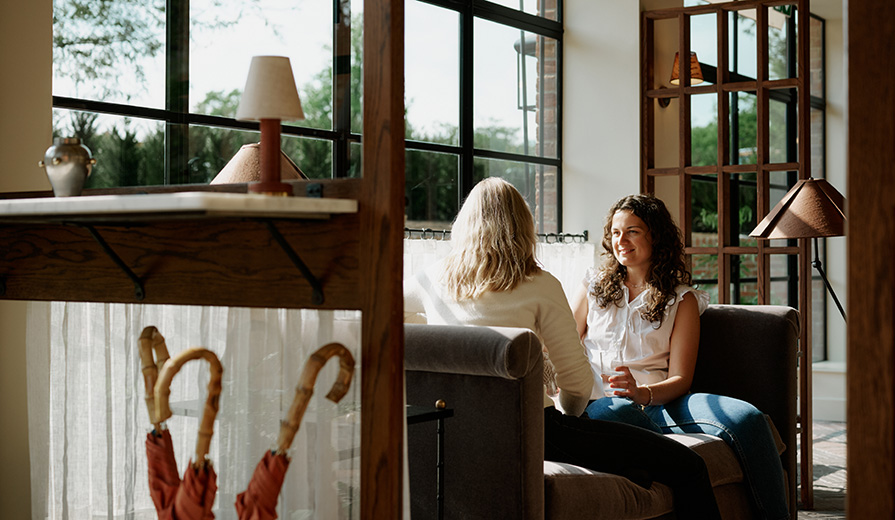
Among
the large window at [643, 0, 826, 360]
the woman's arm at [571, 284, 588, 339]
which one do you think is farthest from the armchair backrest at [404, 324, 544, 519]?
the large window at [643, 0, 826, 360]

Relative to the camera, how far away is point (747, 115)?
654 cm

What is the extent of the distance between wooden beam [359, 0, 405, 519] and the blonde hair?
1.03 m

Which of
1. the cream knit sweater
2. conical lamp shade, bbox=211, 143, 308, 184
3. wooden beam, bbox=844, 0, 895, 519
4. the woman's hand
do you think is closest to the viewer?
wooden beam, bbox=844, 0, 895, 519

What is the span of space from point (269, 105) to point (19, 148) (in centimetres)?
138

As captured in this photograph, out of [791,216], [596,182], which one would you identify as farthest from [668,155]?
[791,216]

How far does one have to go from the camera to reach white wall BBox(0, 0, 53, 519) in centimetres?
261

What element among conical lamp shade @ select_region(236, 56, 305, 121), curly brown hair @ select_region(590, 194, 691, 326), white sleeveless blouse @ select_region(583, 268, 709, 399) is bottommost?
white sleeveless blouse @ select_region(583, 268, 709, 399)

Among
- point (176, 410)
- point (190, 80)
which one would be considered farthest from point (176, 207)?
point (190, 80)

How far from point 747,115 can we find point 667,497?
4.45 m

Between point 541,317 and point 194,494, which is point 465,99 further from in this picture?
point 194,494

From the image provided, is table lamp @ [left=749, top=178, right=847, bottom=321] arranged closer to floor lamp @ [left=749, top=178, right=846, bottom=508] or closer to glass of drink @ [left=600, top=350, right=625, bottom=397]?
floor lamp @ [left=749, top=178, right=846, bottom=508]

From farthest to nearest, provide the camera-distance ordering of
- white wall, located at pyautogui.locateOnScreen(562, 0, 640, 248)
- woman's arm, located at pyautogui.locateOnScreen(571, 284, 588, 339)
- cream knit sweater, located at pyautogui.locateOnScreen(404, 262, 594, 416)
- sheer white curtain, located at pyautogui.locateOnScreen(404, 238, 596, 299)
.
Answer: white wall, located at pyautogui.locateOnScreen(562, 0, 640, 248), sheer white curtain, located at pyautogui.locateOnScreen(404, 238, 596, 299), woman's arm, located at pyautogui.locateOnScreen(571, 284, 588, 339), cream knit sweater, located at pyautogui.locateOnScreen(404, 262, 594, 416)

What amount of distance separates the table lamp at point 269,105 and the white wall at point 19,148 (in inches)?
52.3

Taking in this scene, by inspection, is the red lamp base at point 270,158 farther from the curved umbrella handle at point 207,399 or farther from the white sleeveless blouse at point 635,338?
the white sleeveless blouse at point 635,338
